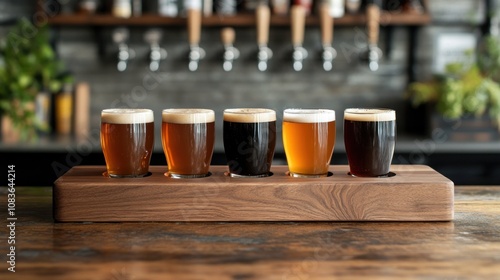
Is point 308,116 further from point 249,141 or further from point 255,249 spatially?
point 255,249

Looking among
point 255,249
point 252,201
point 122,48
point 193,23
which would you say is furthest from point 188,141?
point 122,48

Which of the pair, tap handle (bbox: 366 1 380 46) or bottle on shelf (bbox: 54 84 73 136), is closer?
tap handle (bbox: 366 1 380 46)

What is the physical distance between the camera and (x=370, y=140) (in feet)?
4.71

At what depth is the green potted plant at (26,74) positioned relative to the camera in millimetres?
3523

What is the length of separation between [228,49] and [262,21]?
0.35m

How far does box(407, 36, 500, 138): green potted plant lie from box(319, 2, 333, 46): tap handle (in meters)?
0.58

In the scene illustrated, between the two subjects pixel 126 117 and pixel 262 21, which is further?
pixel 262 21

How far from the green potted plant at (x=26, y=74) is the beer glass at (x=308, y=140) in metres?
2.39

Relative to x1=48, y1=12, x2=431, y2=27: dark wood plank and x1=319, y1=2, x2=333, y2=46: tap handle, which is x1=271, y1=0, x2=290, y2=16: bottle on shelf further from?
x1=319, y1=2, x2=333, y2=46: tap handle

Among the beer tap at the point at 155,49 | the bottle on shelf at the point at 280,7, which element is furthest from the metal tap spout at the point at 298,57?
the beer tap at the point at 155,49

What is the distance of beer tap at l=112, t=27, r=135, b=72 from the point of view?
12.9ft

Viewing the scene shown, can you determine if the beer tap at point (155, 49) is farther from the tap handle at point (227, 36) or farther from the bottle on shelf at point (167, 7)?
the tap handle at point (227, 36)

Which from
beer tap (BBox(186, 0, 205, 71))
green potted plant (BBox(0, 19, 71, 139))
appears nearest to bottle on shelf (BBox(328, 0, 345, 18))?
beer tap (BBox(186, 0, 205, 71))

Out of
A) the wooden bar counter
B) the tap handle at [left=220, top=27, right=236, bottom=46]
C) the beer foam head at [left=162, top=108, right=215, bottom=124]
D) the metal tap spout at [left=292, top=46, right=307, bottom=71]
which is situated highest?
the tap handle at [left=220, top=27, right=236, bottom=46]
